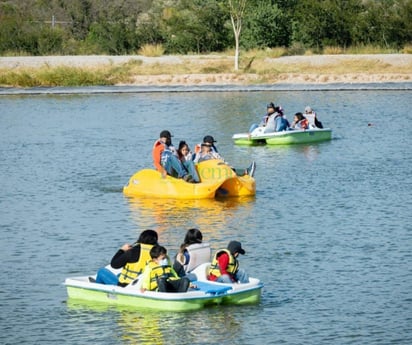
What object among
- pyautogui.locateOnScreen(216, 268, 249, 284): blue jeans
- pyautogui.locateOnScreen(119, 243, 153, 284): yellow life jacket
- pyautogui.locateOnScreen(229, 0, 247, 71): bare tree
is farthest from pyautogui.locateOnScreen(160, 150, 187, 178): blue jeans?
pyautogui.locateOnScreen(229, 0, 247, 71): bare tree

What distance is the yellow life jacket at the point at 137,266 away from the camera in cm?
1723

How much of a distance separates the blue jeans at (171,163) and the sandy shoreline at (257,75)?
3368 centimetres

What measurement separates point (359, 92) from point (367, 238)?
3368cm

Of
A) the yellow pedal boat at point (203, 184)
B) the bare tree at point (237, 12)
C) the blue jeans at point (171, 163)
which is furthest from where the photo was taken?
→ the bare tree at point (237, 12)

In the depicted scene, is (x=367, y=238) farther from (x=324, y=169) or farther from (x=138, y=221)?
(x=324, y=169)

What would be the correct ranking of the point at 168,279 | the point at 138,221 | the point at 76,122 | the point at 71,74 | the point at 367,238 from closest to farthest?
the point at 168,279 < the point at 367,238 < the point at 138,221 < the point at 76,122 < the point at 71,74

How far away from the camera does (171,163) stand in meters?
26.5

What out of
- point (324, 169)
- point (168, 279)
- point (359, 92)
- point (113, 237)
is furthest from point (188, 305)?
point (359, 92)

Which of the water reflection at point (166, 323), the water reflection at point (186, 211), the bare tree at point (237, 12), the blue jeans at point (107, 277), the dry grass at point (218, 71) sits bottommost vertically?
the water reflection at point (166, 323)

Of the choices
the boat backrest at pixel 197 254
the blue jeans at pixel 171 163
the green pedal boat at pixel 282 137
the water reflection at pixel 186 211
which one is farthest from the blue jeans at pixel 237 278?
the green pedal boat at pixel 282 137

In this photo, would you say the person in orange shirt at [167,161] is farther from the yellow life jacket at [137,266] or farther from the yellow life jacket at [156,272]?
the yellow life jacket at [156,272]

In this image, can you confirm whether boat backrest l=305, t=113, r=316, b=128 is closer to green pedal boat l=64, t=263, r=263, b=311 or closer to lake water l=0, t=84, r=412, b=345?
lake water l=0, t=84, r=412, b=345

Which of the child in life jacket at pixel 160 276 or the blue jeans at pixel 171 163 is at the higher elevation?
the blue jeans at pixel 171 163

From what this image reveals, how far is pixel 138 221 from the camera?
25.0 meters
